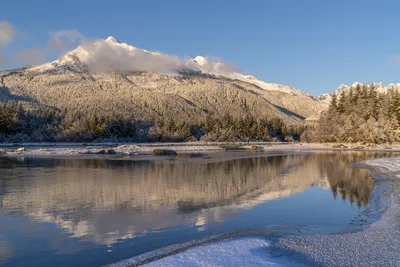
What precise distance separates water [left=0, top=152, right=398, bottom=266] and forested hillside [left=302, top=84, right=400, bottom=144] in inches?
2994

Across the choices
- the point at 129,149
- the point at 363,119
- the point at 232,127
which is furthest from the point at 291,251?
the point at 232,127

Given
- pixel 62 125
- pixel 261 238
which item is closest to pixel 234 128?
pixel 62 125

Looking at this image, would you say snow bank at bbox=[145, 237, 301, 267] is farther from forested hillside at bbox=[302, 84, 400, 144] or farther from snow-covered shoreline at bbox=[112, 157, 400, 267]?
forested hillside at bbox=[302, 84, 400, 144]

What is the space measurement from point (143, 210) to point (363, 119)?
314ft

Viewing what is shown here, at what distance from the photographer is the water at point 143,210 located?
12305mm

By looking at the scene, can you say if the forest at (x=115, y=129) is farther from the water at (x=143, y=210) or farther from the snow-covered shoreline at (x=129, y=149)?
the water at (x=143, y=210)

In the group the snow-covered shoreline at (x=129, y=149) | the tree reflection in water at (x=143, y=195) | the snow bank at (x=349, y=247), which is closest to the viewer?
the snow bank at (x=349, y=247)

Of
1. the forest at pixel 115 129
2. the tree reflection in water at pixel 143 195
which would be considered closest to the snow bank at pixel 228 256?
the tree reflection in water at pixel 143 195

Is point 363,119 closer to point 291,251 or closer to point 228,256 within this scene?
point 291,251

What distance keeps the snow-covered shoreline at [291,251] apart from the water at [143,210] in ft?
3.83

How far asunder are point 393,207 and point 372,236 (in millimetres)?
6142

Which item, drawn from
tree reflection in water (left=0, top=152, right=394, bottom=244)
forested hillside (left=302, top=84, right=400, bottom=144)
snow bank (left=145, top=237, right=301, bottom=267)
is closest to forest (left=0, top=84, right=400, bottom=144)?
forested hillside (left=302, top=84, right=400, bottom=144)

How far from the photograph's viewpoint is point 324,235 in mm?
13250

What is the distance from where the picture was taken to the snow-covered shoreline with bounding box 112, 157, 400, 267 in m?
10.2
